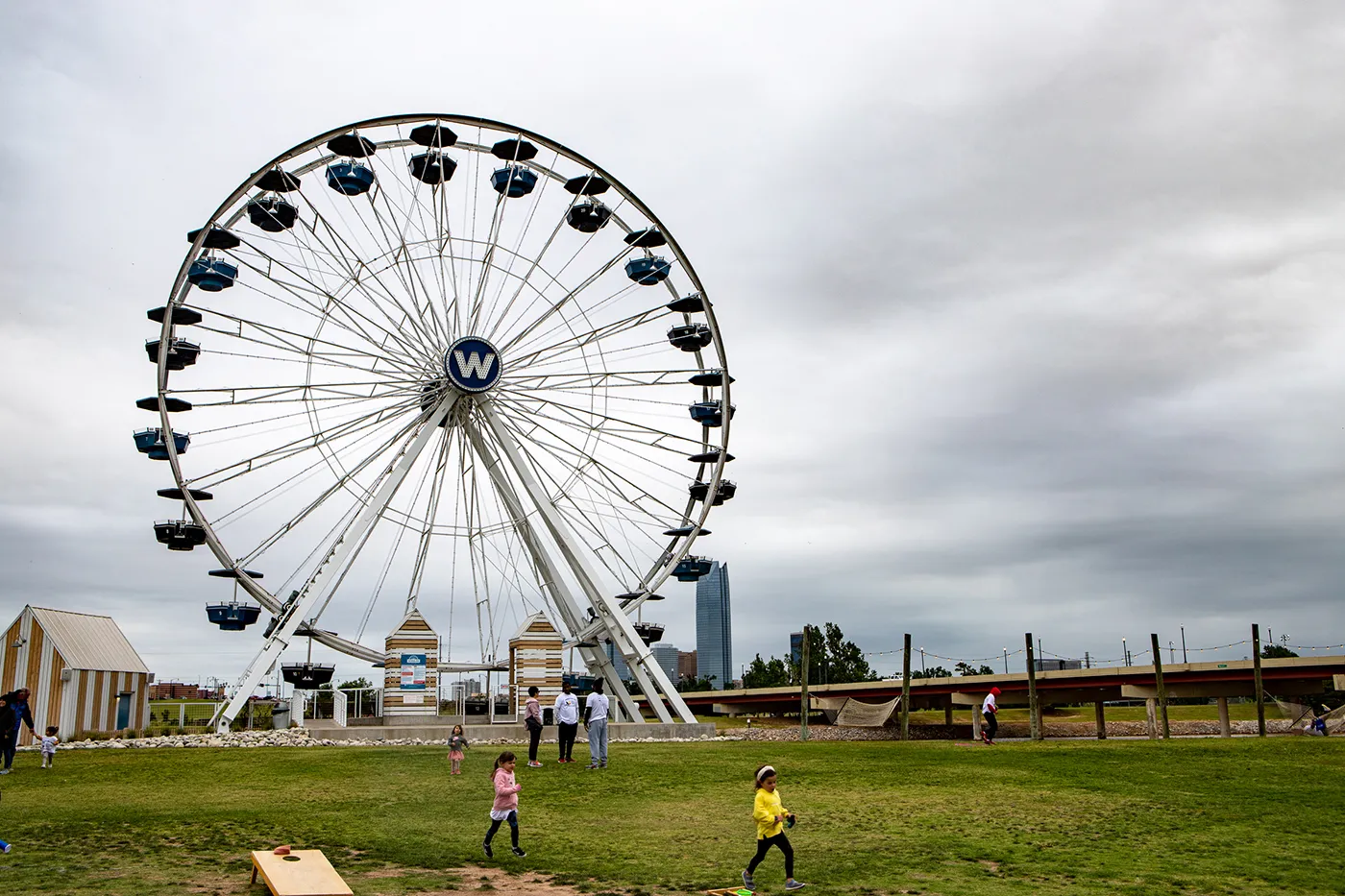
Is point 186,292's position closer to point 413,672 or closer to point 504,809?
point 413,672

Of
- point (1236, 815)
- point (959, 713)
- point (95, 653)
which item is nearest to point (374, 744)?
point (95, 653)

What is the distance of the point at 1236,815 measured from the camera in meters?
16.1

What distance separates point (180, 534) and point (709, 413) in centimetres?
1864

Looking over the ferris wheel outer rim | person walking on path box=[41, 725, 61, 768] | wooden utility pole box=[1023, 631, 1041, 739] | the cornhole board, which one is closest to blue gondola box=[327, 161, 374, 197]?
the ferris wheel outer rim

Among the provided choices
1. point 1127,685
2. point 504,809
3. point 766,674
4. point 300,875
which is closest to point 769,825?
point 504,809

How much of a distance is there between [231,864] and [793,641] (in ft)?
217

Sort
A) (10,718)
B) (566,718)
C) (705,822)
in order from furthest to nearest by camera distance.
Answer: (566,718)
(10,718)
(705,822)

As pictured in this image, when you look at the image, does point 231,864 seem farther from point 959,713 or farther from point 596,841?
point 959,713

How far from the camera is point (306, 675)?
37000mm

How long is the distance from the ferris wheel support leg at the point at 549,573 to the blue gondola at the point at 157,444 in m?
8.85

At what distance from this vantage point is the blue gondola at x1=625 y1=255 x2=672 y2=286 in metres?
41.6

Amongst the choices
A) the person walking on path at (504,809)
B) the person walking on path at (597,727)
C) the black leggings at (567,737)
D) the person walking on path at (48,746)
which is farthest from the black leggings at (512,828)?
the person walking on path at (48,746)

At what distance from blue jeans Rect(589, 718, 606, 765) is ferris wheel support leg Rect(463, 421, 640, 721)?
17.4 m

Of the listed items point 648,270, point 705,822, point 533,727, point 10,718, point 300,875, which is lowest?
point 705,822
